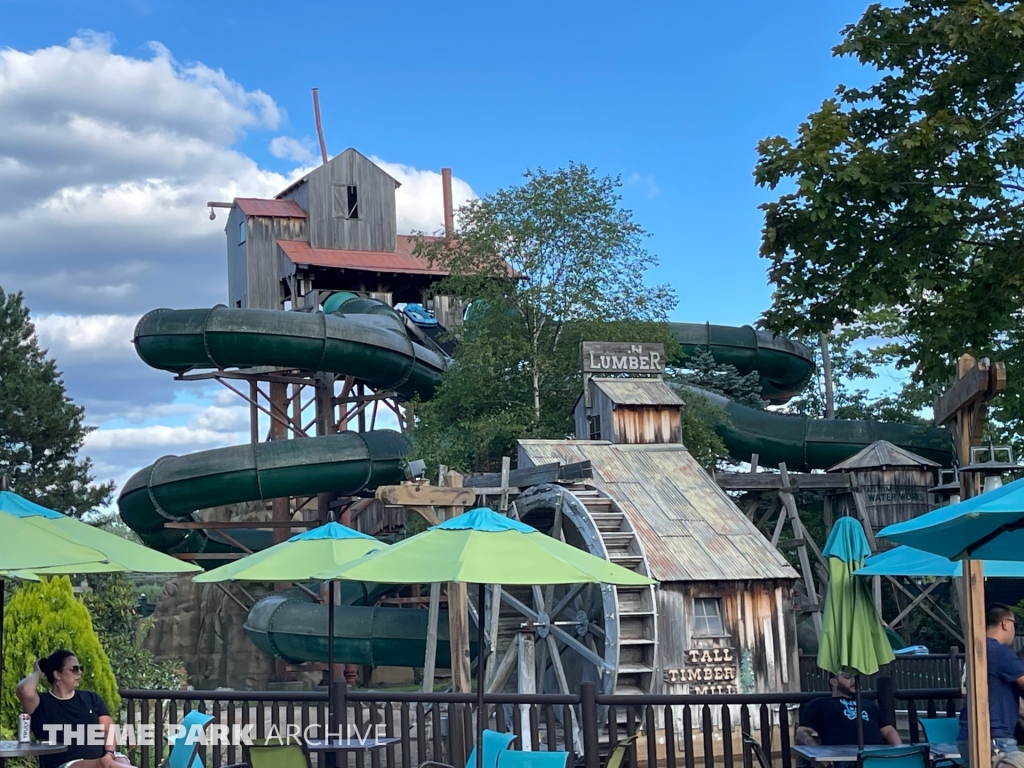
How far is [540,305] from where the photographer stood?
2234 centimetres

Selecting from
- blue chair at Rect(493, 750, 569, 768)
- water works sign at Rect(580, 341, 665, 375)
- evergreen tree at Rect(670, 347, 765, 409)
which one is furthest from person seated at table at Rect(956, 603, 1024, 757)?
evergreen tree at Rect(670, 347, 765, 409)

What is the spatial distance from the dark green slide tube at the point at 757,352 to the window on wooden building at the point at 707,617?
11825 mm

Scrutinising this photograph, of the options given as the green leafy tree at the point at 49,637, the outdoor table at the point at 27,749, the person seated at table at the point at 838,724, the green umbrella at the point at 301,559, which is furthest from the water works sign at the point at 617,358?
the outdoor table at the point at 27,749

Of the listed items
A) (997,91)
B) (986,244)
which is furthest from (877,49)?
(986,244)

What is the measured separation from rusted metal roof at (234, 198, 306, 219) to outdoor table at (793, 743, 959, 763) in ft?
95.0

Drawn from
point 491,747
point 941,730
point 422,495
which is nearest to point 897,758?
point 941,730

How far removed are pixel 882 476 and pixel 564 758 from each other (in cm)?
1538

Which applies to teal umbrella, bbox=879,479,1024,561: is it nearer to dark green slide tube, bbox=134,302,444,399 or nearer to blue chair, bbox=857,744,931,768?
blue chair, bbox=857,744,931,768

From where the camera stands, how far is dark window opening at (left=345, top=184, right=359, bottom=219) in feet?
118

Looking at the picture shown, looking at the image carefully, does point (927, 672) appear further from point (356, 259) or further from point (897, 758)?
A: point (356, 259)

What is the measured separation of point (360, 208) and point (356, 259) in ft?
7.35

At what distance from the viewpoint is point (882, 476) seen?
71.4ft

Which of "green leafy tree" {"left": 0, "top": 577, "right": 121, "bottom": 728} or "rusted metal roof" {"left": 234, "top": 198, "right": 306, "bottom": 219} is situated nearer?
"green leafy tree" {"left": 0, "top": 577, "right": 121, "bottom": 728}

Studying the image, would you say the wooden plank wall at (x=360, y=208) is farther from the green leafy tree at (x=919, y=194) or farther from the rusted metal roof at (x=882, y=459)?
the green leafy tree at (x=919, y=194)
